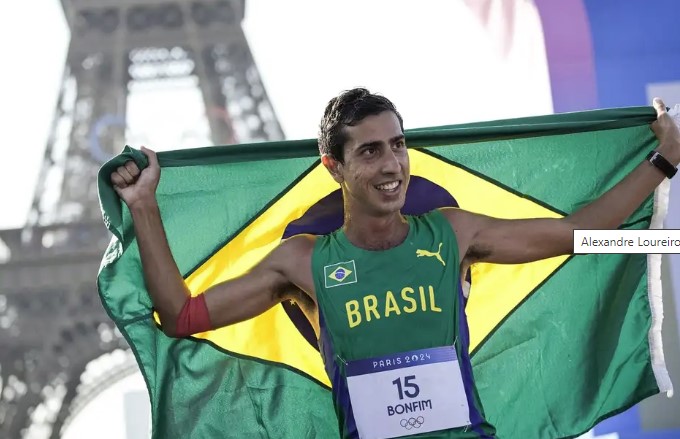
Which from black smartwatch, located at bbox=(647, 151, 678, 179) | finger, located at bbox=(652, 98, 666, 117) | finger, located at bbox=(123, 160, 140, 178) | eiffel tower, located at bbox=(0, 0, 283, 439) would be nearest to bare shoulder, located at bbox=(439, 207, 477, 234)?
black smartwatch, located at bbox=(647, 151, 678, 179)

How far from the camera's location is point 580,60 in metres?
5.68

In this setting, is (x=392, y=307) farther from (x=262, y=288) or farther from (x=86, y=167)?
(x=86, y=167)

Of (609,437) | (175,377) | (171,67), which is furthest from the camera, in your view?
(171,67)

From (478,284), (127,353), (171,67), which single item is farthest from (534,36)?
(171,67)

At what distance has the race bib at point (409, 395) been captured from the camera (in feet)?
7.77

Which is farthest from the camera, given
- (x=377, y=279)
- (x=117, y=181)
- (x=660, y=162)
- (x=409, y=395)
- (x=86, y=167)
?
(x=86, y=167)

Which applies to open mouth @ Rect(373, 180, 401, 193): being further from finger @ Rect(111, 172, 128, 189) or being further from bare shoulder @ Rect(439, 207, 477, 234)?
finger @ Rect(111, 172, 128, 189)

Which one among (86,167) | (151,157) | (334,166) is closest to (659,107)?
(334,166)

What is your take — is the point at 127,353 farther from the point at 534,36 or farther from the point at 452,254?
the point at 452,254

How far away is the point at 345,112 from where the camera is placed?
8.15 feet

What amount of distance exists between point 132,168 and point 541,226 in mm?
1098

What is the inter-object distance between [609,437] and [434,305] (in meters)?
3.20

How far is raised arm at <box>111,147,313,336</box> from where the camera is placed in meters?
2.57

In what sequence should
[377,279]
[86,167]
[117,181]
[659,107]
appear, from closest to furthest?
[377,279]
[117,181]
[659,107]
[86,167]
